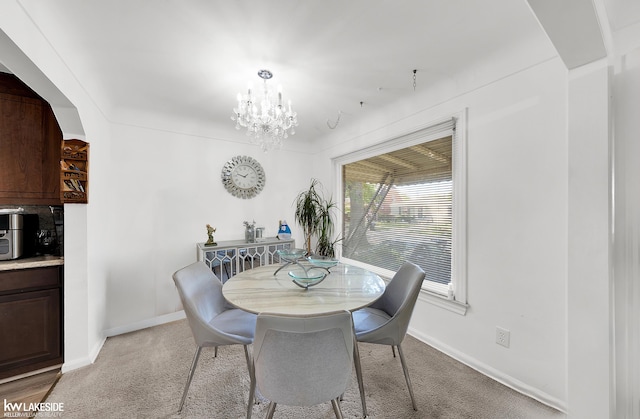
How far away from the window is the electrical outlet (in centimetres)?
32

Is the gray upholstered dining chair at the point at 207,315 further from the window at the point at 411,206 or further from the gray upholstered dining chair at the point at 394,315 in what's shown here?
the window at the point at 411,206

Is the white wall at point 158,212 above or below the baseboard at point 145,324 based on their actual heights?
above

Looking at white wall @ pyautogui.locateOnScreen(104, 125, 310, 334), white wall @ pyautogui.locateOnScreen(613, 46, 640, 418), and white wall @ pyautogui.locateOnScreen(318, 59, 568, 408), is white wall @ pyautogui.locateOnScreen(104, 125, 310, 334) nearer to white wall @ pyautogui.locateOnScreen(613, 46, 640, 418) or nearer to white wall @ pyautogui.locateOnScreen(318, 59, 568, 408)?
white wall @ pyautogui.locateOnScreen(318, 59, 568, 408)

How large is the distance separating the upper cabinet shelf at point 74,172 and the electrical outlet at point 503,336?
11.0ft

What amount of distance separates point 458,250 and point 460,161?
2.48 ft

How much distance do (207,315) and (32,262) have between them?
1433 mm

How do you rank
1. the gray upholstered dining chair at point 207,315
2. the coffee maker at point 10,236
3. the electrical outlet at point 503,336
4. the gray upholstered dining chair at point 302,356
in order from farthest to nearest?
1. the coffee maker at point 10,236
2. the electrical outlet at point 503,336
3. the gray upholstered dining chair at point 207,315
4. the gray upholstered dining chair at point 302,356

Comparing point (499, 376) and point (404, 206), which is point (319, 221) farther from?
point (499, 376)

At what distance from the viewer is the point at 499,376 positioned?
5.77 feet

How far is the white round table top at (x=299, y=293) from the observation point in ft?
4.34

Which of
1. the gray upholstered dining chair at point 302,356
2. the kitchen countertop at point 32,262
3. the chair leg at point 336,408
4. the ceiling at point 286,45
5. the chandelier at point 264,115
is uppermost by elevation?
the ceiling at point 286,45

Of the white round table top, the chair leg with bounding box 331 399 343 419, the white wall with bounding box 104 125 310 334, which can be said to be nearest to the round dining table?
the white round table top

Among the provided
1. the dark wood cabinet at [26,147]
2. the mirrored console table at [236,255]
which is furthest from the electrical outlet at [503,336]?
the dark wood cabinet at [26,147]

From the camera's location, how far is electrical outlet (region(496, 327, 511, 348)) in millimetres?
1729
